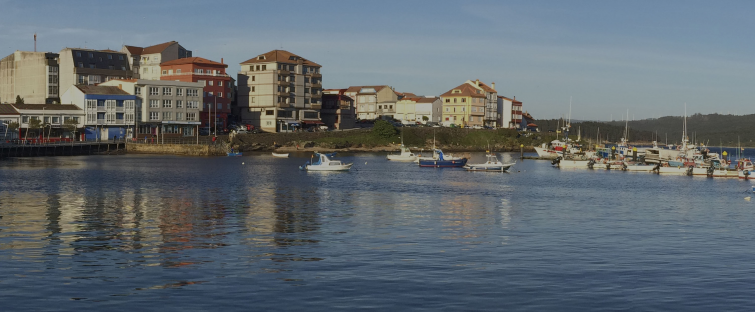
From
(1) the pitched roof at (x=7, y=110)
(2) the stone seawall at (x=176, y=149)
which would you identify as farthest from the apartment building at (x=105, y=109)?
(1) the pitched roof at (x=7, y=110)

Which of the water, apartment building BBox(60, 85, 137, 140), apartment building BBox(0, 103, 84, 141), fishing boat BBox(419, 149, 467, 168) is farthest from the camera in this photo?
apartment building BBox(60, 85, 137, 140)

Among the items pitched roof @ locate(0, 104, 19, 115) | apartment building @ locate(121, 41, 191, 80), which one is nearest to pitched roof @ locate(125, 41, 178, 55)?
apartment building @ locate(121, 41, 191, 80)

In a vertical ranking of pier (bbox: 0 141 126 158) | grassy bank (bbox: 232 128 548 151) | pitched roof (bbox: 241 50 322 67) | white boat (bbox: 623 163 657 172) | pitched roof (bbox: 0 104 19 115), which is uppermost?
pitched roof (bbox: 241 50 322 67)

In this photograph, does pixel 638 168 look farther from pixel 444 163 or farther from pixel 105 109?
pixel 105 109

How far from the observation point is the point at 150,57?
170250mm

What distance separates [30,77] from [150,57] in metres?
25.6

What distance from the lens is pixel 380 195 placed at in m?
68.6

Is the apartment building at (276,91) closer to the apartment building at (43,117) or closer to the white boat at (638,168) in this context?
the apartment building at (43,117)

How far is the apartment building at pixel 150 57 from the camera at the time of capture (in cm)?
16825

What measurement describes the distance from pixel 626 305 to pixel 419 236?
55.3 feet

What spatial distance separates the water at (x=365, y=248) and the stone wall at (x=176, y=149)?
5886 cm

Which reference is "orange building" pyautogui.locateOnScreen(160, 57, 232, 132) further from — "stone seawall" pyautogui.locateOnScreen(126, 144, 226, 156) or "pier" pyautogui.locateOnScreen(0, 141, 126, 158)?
"pier" pyautogui.locateOnScreen(0, 141, 126, 158)

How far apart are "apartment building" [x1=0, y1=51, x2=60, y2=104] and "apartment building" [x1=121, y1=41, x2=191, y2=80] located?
1578 cm

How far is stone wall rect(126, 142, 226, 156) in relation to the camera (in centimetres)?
13675
